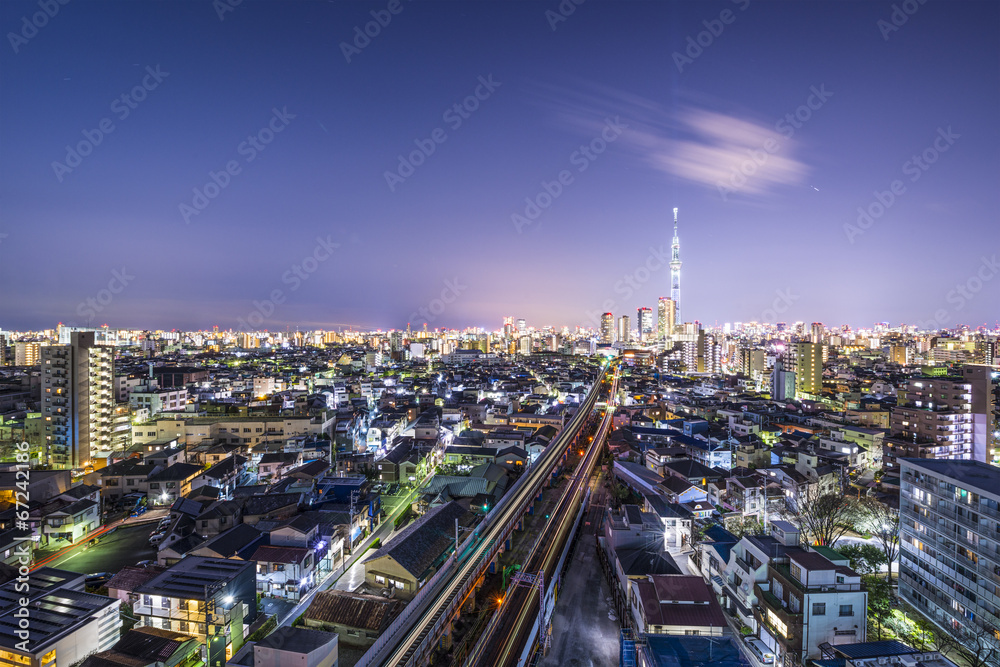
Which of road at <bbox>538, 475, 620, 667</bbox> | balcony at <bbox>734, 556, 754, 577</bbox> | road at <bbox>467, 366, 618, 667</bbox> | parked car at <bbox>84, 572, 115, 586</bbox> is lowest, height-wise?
road at <bbox>538, 475, 620, 667</bbox>

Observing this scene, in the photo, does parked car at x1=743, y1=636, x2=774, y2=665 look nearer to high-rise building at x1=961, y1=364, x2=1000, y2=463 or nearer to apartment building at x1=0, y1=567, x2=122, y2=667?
apartment building at x1=0, y1=567, x2=122, y2=667

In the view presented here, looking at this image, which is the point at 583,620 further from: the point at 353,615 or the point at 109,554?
the point at 109,554

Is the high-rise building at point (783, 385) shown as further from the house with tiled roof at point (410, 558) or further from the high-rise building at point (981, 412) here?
the house with tiled roof at point (410, 558)

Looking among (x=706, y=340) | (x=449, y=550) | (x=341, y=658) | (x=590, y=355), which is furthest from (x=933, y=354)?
(x=341, y=658)

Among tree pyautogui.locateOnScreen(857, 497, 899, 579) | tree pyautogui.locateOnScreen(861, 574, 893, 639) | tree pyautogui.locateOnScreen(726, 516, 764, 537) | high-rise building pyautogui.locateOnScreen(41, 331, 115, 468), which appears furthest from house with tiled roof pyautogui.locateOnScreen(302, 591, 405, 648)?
high-rise building pyautogui.locateOnScreen(41, 331, 115, 468)

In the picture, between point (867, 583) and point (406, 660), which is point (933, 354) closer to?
point (867, 583)

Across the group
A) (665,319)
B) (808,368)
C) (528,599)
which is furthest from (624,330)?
(528,599)
